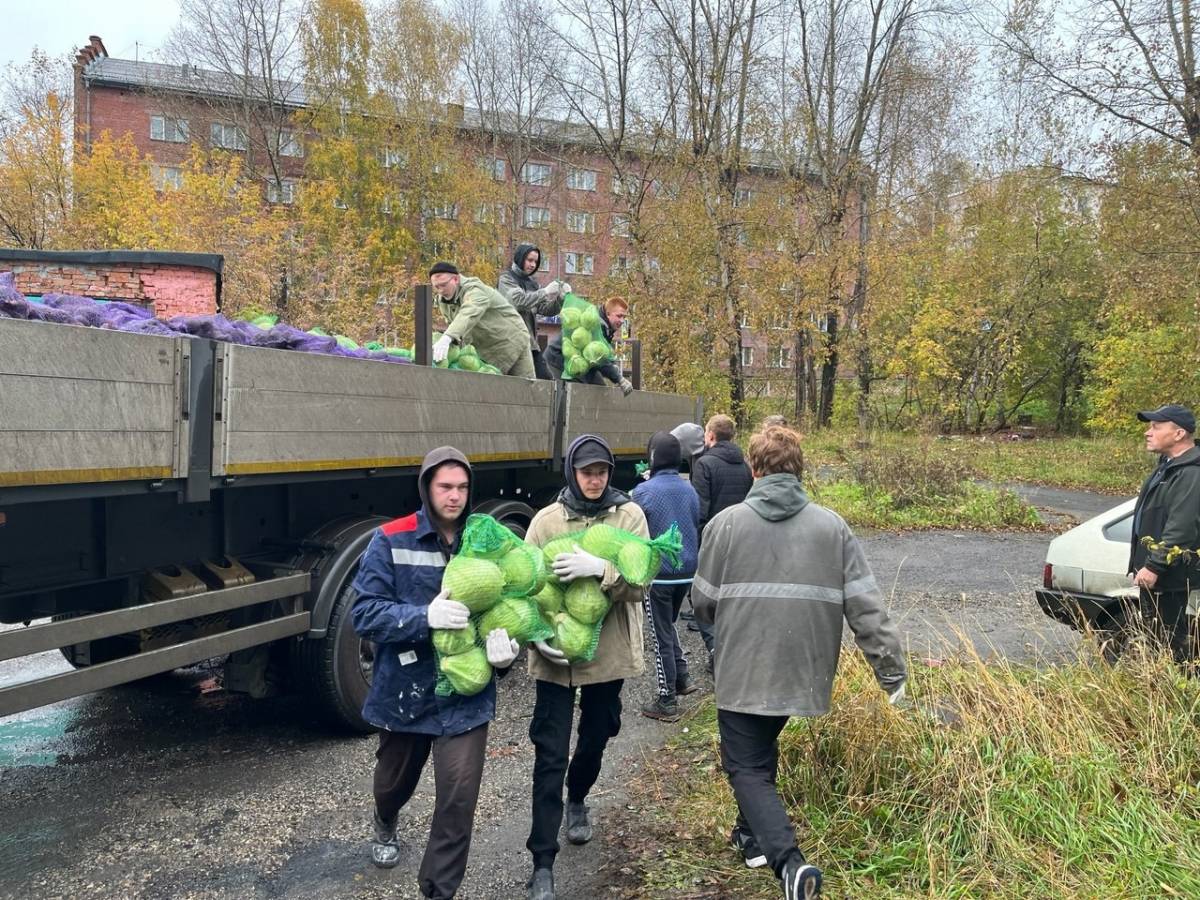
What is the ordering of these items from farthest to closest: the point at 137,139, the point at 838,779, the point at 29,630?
the point at 137,139, the point at 838,779, the point at 29,630

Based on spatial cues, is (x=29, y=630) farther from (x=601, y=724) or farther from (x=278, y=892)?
(x=601, y=724)

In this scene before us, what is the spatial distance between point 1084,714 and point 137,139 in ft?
142

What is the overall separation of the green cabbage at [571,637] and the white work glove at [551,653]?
2 centimetres

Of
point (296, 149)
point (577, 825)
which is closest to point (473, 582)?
point (577, 825)

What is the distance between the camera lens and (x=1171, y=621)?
436 centimetres

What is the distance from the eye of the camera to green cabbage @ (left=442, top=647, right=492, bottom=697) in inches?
107

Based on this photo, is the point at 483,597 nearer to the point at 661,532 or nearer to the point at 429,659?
the point at 429,659

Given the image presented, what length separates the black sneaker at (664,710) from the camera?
16.1ft

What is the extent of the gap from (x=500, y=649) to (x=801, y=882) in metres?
1.19

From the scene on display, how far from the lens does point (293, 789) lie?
395cm

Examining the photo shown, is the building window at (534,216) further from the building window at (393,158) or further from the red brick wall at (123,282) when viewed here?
the red brick wall at (123,282)

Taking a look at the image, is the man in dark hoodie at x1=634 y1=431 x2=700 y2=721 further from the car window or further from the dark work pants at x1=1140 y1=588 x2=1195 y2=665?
the car window

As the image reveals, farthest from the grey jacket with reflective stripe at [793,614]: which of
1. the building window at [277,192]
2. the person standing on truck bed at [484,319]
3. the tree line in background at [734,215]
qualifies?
the building window at [277,192]

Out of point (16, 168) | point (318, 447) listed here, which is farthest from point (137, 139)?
point (318, 447)
